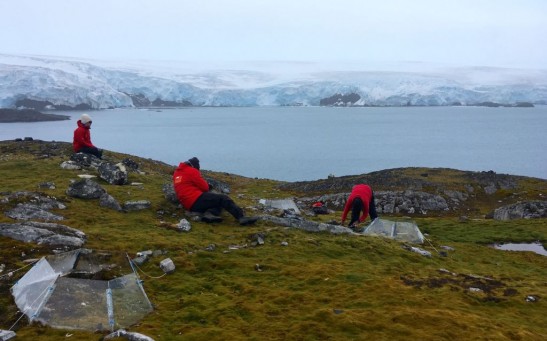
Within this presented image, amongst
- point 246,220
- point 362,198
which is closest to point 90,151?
point 246,220

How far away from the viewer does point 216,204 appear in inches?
652

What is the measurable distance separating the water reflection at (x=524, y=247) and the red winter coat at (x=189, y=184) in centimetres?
1242

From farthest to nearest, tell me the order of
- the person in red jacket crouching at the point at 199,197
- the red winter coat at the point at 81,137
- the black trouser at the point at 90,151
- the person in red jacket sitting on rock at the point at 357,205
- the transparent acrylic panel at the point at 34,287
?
1. the black trouser at the point at 90,151
2. the red winter coat at the point at 81,137
3. the person in red jacket sitting on rock at the point at 357,205
4. the person in red jacket crouching at the point at 199,197
5. the transparent acrylic panel at the point at 34,287

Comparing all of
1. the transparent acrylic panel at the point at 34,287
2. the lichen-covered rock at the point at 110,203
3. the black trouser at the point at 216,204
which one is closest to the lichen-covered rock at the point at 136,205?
the lichen-covered rock at the point at 110,203

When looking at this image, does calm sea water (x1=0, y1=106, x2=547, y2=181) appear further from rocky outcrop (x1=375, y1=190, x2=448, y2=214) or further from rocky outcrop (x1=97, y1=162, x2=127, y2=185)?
rocky outcrop (x1=97, y1=162, x2=127, y2=185)

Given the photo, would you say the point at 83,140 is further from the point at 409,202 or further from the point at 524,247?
the point at 524,247

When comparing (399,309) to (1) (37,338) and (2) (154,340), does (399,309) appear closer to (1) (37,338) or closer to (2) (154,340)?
(2) (154,340)

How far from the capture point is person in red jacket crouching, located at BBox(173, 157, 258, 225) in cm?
1652

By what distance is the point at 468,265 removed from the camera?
1484 cm

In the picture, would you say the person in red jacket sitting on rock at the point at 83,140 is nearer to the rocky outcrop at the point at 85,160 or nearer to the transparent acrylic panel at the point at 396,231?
the rocky outcrop at the point at 85,160

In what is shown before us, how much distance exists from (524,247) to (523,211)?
9.33m

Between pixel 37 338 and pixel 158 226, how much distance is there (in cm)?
726

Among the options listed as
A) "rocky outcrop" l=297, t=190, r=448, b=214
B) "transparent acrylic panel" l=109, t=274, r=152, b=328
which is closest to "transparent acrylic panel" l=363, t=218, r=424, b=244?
"transparent acrylic panel" l=109, t=274, r=152, b=328

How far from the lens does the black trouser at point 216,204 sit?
54.2ft
